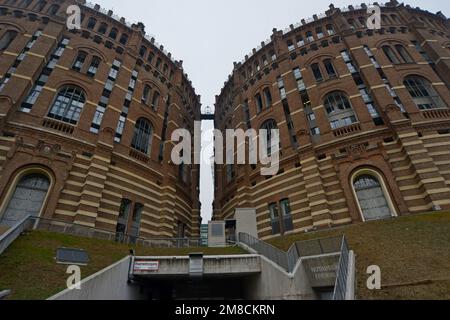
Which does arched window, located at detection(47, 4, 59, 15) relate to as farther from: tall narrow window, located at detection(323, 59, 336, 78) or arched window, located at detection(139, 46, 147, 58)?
tall narrow window, located at detection(323, 59, 336, 78)

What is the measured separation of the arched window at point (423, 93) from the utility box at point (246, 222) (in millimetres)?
19288

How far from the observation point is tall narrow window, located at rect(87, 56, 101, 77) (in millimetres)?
26492

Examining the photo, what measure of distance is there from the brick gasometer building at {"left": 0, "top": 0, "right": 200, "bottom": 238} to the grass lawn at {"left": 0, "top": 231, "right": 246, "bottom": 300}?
4.36m

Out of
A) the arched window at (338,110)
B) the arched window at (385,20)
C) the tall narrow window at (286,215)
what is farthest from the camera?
the arched window at (385,20)

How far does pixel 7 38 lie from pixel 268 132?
28411 millimetres

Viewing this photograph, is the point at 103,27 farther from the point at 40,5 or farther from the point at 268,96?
the point at 268,96

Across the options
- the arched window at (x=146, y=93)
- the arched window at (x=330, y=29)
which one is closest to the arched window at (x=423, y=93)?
the arched window at (x=330, y=29)

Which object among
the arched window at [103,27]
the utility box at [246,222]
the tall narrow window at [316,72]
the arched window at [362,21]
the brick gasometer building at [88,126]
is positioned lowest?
the utility box at [246,222]

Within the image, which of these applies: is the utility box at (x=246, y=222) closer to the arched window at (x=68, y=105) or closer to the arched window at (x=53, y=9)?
the arched window at (x=68, y=105)

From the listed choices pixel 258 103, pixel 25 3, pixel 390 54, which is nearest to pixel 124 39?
pixel 25 3

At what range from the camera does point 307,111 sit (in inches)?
1091

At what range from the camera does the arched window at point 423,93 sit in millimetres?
24188

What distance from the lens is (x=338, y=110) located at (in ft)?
85.2

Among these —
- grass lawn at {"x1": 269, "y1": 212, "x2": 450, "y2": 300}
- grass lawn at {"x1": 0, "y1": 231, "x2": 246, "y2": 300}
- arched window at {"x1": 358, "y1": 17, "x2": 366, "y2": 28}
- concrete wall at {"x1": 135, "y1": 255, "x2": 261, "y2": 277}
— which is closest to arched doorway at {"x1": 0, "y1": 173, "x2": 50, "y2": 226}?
grass lawn at {"x1": 0, "y1": 231, "x2": 246, "y2": 300}
